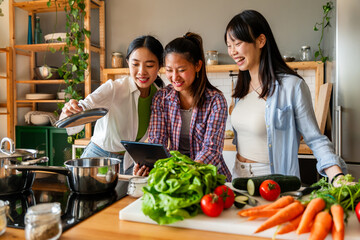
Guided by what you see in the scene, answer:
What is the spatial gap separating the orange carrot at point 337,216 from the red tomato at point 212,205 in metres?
0.34

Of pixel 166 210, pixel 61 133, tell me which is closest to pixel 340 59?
pixel 166 210

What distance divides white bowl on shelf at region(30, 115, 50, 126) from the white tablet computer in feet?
10.0

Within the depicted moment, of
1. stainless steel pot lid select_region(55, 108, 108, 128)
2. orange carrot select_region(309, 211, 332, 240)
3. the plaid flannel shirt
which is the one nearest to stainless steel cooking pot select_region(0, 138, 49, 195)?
stainless steel pot lid select_region(55, 108, 108, 128)

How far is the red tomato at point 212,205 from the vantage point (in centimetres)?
106

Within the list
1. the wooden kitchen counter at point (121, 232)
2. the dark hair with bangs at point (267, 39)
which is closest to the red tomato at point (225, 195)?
the wooden kitchen counter at point (121, 232)

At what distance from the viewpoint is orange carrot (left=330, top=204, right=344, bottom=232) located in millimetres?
916

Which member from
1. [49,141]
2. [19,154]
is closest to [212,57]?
[49,141]

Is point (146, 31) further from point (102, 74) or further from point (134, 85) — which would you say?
point (134, 85)

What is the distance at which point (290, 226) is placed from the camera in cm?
98

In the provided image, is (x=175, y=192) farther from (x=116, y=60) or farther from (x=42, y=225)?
(x=116, y=60)

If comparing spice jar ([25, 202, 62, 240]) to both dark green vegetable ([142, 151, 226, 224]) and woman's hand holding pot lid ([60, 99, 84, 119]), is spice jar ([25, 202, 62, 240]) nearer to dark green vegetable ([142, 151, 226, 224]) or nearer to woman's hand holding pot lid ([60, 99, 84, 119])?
dark green vegetable ([142, 151, 226, 224])

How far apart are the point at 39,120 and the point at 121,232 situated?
3.68 meters

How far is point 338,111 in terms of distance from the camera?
271cm

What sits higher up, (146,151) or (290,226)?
(146,151)
